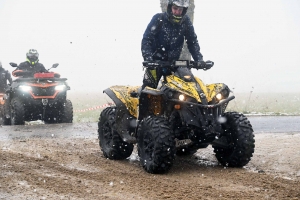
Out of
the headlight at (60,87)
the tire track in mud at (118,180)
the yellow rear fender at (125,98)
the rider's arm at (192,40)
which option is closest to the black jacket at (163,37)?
the rider's arm at (192,40)

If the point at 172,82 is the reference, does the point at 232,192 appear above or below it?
below

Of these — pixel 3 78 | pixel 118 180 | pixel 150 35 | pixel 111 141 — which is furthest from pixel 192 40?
pixel 3 78

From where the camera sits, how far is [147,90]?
7.49m

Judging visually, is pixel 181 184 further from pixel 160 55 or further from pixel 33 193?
pixel 160 55

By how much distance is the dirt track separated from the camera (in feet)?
18.3

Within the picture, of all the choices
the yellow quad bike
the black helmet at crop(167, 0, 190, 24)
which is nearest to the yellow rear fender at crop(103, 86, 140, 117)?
the yellow quad bike

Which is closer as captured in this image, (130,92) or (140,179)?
(140,179)

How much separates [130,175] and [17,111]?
8699mm

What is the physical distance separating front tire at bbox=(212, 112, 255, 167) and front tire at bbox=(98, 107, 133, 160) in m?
1.63

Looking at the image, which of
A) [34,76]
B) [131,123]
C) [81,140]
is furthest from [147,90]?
[34,76]

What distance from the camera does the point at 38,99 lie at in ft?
49.2

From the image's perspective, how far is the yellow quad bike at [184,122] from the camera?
6.89 metres

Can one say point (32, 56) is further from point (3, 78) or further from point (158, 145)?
point (158, 145)

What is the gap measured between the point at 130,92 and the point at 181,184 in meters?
2.46
